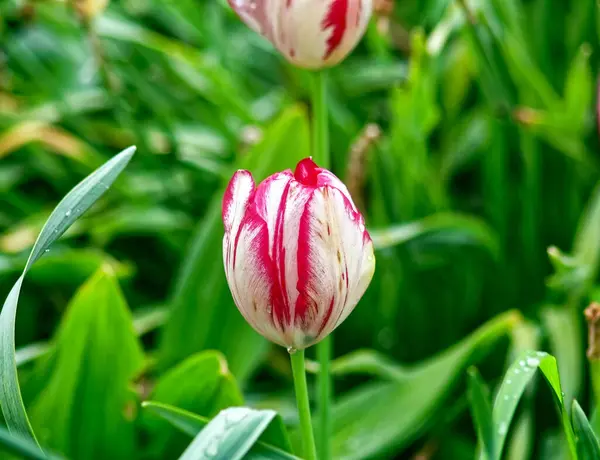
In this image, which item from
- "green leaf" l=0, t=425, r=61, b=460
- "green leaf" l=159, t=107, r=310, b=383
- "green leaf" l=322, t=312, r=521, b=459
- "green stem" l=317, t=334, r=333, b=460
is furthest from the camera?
"green leaf" l=159, t=107, r=310, b=383

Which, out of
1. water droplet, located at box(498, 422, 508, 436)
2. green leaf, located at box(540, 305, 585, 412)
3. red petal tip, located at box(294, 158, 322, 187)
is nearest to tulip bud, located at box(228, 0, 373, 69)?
red petal tip, located at box(294, 158, 322, 187)

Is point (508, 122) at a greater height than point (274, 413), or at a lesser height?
greater

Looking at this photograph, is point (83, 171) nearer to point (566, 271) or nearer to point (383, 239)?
point (383, 239)

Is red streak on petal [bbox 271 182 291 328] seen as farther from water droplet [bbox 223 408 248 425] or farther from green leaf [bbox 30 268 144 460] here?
green leaf [bbox 30 268 144 460]

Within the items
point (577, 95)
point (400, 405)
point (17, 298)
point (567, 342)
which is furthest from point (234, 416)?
point (577, 95)

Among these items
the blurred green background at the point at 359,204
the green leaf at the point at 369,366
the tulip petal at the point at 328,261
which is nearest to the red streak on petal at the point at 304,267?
the tulip petal at the point at 328,261

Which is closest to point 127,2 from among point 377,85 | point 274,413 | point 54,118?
point 54,118
